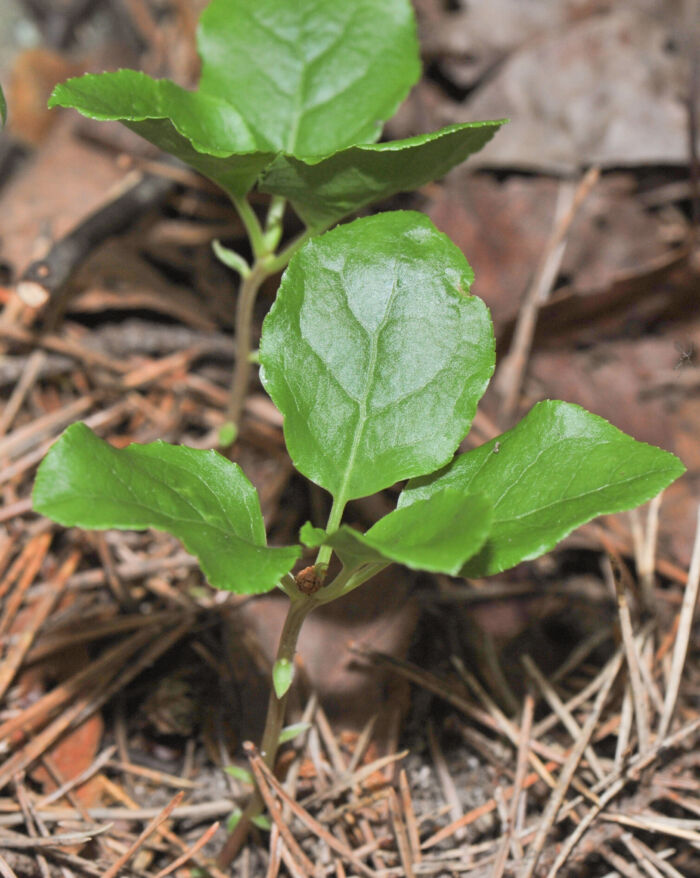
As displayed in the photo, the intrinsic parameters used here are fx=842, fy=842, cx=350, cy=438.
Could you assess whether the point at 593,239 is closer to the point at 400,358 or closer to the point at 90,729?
the point at 400,358

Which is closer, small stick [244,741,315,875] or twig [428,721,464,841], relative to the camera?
small stick [244,741,315,875]

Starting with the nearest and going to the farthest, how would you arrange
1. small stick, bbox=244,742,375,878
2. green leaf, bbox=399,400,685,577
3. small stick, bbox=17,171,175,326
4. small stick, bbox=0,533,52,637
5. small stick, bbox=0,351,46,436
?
green leaf, bbox=399,400,685,577 < small stick, bbox=244,742,375,878 < small stick, bbox=0,533,52,637 < small stick, bbox=17,171,175,326 < small stick, bbox=0,351,46,436

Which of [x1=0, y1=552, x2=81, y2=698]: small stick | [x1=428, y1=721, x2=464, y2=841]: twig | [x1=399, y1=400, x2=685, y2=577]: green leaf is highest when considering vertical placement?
[x1=399, y1=400, x2=685, y2=577]: green leaf

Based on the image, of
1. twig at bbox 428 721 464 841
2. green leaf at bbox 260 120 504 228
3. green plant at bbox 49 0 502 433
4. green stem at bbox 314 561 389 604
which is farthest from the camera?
twig at bbox 428 721 464 841

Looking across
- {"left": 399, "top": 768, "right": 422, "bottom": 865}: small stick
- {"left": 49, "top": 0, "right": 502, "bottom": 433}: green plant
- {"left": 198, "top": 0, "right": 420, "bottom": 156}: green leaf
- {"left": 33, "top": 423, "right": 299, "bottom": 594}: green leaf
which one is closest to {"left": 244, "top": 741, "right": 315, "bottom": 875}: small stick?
{"left": 399, "top": 768, "right": 422, "bottom": 865}: small stick

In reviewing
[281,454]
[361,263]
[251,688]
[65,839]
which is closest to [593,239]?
[281,454]

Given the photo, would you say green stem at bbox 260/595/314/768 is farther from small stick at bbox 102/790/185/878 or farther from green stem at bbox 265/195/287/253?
green stem at bbox 265/195/287/253

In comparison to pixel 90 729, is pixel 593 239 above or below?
above
